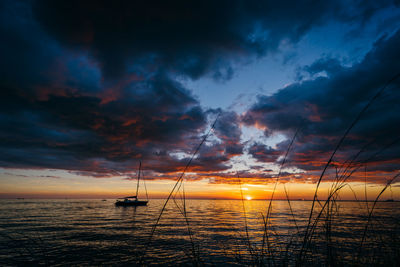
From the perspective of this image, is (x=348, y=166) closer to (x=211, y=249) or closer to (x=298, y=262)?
(x=298, y=262)

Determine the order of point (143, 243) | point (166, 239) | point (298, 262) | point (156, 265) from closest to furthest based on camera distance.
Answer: point (298, 262) → point (156, 265) → point (143, 243) → point (166, 239)

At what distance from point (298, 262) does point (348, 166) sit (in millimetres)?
1650

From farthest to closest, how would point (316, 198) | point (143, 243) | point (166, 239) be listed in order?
1. point (166, 239)
2. point (143, 243)
3. point (316, 198)

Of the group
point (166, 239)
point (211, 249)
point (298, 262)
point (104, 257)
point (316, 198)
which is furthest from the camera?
point (166, 239)

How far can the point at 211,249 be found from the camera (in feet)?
47.1

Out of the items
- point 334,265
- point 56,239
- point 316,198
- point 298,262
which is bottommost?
point 56,239

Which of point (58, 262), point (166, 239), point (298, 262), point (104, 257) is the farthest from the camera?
point (166, 239)

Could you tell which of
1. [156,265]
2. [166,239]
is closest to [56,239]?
[166,239]

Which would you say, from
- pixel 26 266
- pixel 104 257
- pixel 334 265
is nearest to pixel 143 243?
pixel 104 257

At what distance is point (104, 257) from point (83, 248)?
3741mm

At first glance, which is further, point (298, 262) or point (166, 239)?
point (166, 239)

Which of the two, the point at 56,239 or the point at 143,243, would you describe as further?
the point at 56,239

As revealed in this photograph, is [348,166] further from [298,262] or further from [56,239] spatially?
[56,239]

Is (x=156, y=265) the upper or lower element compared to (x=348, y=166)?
lower
